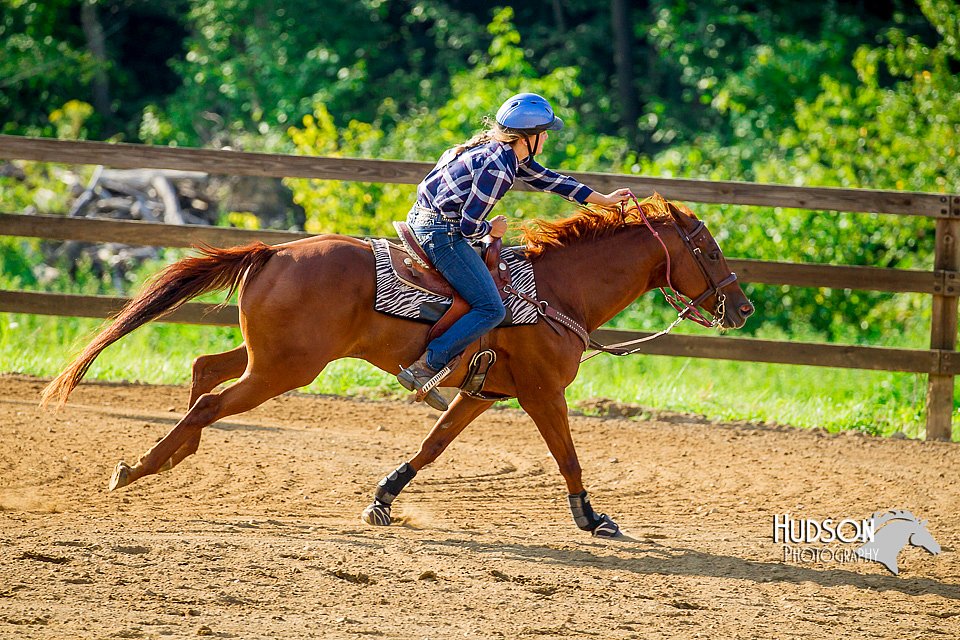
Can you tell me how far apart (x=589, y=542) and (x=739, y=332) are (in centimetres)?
951

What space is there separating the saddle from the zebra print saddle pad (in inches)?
1.1

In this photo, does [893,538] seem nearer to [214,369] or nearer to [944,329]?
[944,329]

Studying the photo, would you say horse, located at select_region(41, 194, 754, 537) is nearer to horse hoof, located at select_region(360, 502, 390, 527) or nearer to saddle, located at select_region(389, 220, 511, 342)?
horse hoof, located at select_region(360, 502, 390, 527)

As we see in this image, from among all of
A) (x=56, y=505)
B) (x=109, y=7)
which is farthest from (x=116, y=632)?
(x=109, y=7)

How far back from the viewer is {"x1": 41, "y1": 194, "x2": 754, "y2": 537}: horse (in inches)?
225

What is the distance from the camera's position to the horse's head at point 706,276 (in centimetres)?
646

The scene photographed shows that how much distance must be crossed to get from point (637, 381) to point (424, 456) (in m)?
4.51

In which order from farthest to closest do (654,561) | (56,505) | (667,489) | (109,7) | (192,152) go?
(109,7), (192,152), (667,489), (56,505), (654,561)

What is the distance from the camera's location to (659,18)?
20.4m

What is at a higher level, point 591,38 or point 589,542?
point 591,38

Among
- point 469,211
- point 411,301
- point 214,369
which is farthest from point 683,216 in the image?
point 214,369

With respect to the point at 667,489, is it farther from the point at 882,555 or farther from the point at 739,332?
the point at 739,332

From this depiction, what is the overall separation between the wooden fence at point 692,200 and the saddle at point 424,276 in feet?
8.87

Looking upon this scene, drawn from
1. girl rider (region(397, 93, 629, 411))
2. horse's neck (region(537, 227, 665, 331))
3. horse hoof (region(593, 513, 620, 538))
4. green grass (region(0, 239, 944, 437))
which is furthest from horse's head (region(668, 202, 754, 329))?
green grass (region(0, 239, 944, 437))
